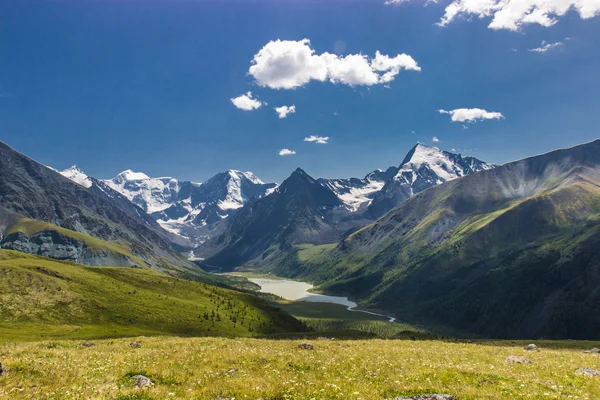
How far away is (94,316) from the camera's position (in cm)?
8806

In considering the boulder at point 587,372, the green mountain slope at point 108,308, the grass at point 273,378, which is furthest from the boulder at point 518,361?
the green mountain slope at point 108,308

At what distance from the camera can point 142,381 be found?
18.4m

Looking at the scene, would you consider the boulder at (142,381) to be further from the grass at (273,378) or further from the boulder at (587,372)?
the boulder at (587,372)

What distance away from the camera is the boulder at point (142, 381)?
703 inches

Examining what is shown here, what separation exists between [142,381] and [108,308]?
9004cm

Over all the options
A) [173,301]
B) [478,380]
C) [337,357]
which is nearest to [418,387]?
[478,380]

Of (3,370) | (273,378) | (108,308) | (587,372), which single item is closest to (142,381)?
(273,378)

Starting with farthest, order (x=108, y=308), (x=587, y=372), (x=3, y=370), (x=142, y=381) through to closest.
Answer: (x=108, y=308)
(x=587, y=372)
(x=3, y=370)
(x=142, y=381)

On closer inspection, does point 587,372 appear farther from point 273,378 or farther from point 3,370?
point 3,370

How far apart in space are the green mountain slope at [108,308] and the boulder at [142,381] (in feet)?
181

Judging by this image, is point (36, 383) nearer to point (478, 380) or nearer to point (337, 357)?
point (337, 357)

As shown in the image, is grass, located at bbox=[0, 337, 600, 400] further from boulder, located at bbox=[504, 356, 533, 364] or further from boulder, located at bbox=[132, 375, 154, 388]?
boulder, located at bbox=[504, 356, 533, 364]

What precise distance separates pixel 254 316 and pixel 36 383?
120m

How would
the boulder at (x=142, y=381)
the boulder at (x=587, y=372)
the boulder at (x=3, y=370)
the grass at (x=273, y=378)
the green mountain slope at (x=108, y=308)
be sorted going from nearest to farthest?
the grass at (x=273, y=378) → the boulder at (x=142, y=381) → the boulder at (x=3, y=370) → the boulder at (x=587, y=372) → the green mountain slope at (x=108, y=308)
